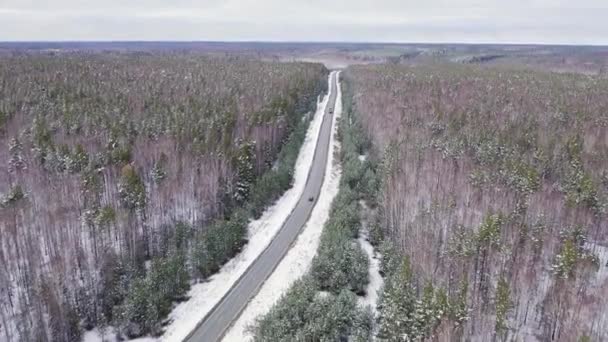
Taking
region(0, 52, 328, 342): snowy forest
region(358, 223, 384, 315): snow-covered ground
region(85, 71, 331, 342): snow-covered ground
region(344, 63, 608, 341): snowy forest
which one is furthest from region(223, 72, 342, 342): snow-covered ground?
region(344, 63, 608, 341): snowy forest

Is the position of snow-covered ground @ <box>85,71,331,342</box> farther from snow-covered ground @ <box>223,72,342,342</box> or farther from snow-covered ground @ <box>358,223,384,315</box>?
snow-covered ground @ <box>358,223,384,315</box>

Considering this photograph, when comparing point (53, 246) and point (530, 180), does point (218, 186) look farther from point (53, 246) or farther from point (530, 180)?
point (530, 180)

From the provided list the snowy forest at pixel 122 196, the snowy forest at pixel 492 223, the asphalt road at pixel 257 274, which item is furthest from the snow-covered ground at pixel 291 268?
the snowy forest at pixel 492 223

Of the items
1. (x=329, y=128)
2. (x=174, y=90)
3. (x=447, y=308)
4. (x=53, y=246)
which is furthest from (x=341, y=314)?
(x=174, y=90)

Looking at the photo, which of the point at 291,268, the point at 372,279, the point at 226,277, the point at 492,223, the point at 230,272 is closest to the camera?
the point at 492,223

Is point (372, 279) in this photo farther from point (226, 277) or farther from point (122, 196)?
point (122, 196)

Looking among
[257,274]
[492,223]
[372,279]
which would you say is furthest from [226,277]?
[492,223]
